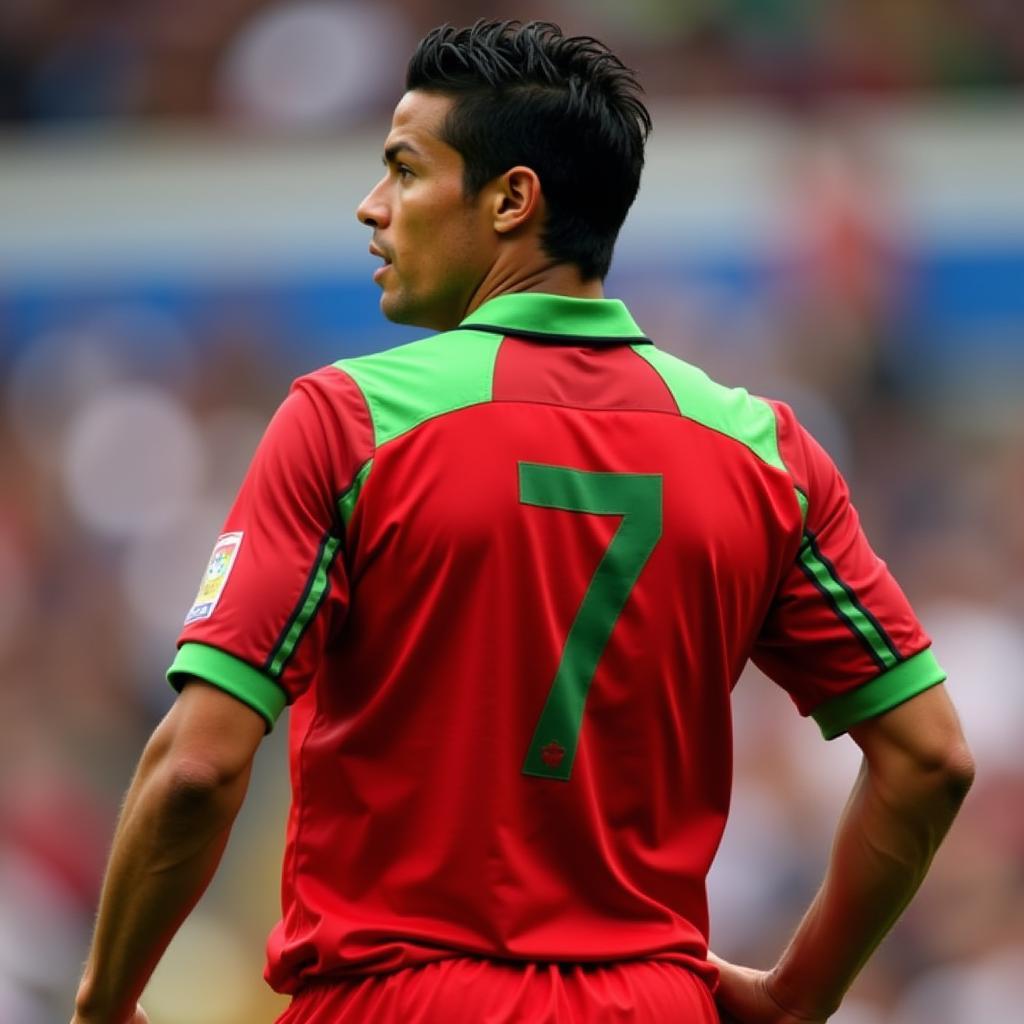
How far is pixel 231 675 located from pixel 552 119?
2.51 ft

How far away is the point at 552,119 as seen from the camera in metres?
2.45

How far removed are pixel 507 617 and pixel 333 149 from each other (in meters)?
7.69

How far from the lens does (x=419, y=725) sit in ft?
7.44

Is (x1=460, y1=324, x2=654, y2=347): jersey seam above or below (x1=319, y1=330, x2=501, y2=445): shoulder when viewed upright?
above

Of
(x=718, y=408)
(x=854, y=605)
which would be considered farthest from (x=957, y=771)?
(x=718, y=408)

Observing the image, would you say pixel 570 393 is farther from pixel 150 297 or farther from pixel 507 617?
pixel 150 297

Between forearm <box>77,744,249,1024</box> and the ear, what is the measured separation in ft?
2.36

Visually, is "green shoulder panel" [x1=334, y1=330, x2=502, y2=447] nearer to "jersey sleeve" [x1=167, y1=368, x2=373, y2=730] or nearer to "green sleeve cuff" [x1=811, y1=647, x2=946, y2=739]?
"jersey sleeve" [x1=167, y1=368, x2=373, y2=730]

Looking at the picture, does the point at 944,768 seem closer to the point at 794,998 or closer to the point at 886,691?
the point at 886,691

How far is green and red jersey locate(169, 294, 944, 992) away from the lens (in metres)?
2.23

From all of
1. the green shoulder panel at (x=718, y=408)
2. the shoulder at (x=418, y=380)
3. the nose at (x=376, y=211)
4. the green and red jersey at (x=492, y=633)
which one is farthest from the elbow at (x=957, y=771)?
the nose at (x=376, y=211)

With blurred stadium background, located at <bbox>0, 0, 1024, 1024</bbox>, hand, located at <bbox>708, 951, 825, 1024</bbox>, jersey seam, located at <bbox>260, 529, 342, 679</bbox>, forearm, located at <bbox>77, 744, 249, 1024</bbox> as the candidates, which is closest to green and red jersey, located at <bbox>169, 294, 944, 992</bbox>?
jersey seam, located at <bbox>260, 529, 342, 679</bbox>

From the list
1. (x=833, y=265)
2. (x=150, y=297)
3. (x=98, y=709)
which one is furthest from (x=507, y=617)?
(x=150, y=297)

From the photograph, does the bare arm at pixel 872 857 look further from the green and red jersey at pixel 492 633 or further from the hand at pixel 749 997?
the green and red jersey at pixel 492 633
